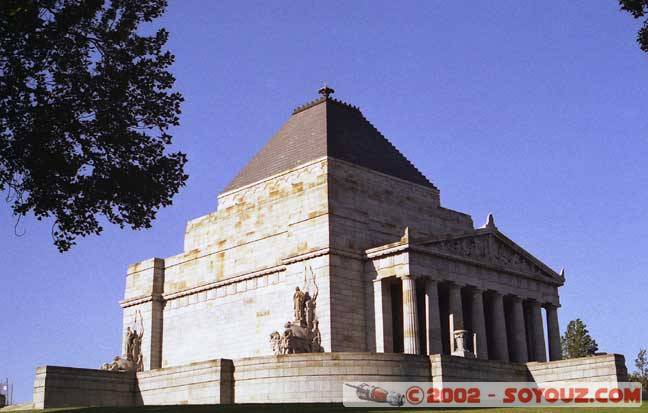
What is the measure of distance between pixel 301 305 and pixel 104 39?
2106 centimetres

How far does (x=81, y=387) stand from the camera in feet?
143

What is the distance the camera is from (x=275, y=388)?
37438mm

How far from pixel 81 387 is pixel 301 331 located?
10800 mm

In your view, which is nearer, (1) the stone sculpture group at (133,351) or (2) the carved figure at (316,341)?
(2) the carved figure at (316,341)

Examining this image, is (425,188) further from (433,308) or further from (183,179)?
(183,179)

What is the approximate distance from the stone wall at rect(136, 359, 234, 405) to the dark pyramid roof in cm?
1677

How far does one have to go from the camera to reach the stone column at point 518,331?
53438 millimetres

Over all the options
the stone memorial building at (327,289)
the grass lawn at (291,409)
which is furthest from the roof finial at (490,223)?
the grass lawn at (291,409)

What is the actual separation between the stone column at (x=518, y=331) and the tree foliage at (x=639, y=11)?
98.2ft

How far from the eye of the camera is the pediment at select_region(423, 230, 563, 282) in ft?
166

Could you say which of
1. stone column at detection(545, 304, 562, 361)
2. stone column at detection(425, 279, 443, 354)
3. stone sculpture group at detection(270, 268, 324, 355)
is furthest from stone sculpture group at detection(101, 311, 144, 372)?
stone column at detection(545, 304, 562, 361)

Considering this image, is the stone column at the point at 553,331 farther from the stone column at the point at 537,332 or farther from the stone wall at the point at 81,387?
the stone wall at the point at 81,387

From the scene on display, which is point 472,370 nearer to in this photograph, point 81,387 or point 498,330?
point 498,330

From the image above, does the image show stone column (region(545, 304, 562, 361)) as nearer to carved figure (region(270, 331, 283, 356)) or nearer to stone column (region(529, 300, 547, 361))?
stone column (region(529, 300, 547, 361))
